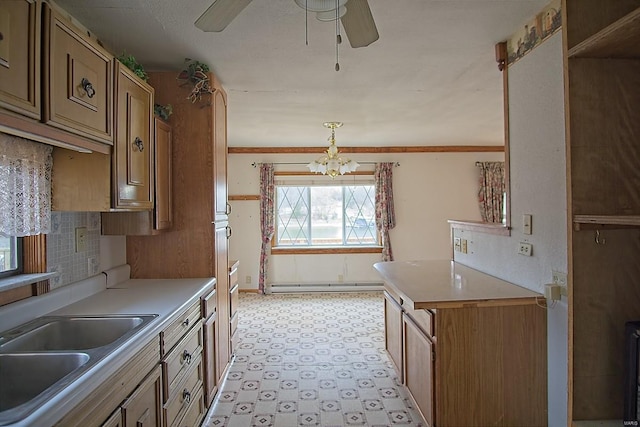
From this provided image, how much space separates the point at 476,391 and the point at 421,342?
36 centimetres

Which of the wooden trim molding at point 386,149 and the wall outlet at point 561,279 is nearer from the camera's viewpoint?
the wall outlet at point 561,279

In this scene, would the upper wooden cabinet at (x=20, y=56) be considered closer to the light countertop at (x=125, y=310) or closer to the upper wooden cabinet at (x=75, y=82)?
the upper wooden cabinet at (x=75, y=82)

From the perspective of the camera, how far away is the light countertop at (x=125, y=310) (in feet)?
2.93

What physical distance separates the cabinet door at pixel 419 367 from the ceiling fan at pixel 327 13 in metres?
1.61

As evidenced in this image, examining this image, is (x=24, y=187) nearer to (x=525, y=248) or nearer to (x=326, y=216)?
(x=525, y=248)

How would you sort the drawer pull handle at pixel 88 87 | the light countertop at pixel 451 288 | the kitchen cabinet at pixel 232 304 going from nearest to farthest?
1. the drawer pull handle at pixel 88 87
2. the light countertop at pixel 451 288
3. the kitchen cabinet at pixel 232 304

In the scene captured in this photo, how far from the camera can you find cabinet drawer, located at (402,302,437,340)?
189 centimetres

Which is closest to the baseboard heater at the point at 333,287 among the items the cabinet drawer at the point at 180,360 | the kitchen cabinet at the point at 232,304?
the kitchen cabinet at the point at 232,304

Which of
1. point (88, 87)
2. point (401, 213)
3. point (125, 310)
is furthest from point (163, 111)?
point (401, 213)

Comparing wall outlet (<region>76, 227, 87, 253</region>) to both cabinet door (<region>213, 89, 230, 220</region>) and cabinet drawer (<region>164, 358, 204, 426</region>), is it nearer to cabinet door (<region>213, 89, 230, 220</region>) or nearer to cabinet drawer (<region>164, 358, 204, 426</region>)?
cabinet door (<region>213, 89, 230, 220</region>)

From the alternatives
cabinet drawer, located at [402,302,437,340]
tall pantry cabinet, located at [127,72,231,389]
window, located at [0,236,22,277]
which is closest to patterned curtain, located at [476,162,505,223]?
cabinet drawer, located at [402,302,437,340]

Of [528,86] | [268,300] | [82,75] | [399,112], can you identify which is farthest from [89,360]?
[268,300]

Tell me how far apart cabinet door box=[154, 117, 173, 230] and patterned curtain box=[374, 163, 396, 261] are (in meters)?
3.80

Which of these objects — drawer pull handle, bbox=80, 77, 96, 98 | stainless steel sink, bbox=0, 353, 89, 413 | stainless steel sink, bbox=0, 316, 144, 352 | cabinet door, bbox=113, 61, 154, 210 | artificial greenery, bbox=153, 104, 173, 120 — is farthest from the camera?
artificial greenery, bbox=153, 104, 173, 120
